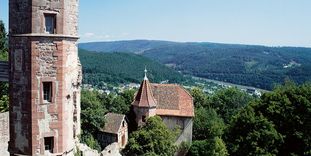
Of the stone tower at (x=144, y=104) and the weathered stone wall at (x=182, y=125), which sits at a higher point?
the stone tower at (x=144, y=104)

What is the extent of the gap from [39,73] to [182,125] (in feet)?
122

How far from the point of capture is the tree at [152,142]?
4275cm

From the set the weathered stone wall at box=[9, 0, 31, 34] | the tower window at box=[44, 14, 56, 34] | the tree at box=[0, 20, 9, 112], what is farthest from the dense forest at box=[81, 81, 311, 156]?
the weathered stone wall at box=[9, 0, 31, 34]

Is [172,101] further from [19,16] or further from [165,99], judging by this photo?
[19,16]

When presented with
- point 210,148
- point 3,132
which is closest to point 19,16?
point 3,132

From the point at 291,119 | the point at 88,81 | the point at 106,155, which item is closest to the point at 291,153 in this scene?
the point at 291,119

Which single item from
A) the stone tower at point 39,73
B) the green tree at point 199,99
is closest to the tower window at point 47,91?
the stone tower at point 39,73

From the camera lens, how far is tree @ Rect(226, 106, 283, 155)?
125ft

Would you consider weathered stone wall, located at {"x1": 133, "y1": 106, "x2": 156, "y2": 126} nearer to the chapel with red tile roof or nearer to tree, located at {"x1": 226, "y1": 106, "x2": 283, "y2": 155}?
the chapel with red tile roof

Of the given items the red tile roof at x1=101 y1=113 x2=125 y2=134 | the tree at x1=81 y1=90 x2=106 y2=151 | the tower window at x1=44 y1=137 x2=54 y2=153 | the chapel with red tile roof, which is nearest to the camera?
the tower window at x1=44 y1=137 x2=54 y2=153

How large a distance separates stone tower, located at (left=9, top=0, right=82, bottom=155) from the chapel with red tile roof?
3380 centimetres

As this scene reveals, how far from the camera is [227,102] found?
220 ft

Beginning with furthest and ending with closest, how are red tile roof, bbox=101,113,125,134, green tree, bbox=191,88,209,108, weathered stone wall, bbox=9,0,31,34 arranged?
1. green tree, bbox=191,88,209,108
2. red tile roof, bbox=101,113,125,134
3. weathered stone wall, bbox=9,0,31,34

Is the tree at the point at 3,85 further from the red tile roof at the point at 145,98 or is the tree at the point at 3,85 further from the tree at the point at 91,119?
→ the red tile roof at the point at 145,98
